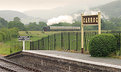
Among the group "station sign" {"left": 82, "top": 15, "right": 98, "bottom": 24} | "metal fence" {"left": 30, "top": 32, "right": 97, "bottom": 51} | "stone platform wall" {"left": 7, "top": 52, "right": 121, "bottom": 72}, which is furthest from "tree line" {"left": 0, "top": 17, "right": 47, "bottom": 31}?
"station sign" {"left": 82, "top": 15, "right": 98, "bottom": 24}

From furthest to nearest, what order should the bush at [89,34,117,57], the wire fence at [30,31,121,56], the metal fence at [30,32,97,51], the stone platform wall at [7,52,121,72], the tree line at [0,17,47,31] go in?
the tree line at [0,17,47,31] → the metal fence at [30,32,97,51] → the wire fence at [30,31,121,56] → the bush at [89,34,117,57] → the stone platform wall at [7,52,121,72]

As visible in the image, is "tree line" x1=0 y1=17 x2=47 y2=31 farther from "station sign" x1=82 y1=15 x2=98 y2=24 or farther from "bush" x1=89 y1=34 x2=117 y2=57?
"bush" x1=89 y1=34 x2=117 y2=57

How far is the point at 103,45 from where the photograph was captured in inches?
538

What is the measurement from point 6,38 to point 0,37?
3.11m

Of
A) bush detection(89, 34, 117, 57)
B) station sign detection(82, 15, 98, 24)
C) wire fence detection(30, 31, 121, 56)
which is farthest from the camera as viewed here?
wire fence detection(30, 31, 121, 56)

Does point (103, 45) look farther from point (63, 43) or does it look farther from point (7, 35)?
point (7, 35)

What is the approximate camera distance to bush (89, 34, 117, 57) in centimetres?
1369

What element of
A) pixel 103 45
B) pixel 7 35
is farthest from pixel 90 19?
pixel 7 35

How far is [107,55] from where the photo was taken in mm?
14352

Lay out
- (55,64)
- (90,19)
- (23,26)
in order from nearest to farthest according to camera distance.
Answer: (55,64)
(90,19)
(23,26)

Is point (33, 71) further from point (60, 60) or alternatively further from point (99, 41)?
point (99, 41)

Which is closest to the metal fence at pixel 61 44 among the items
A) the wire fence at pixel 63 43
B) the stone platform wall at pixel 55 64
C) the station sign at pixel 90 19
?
the wire fence at pixel 63 43

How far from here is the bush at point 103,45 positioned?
13.7 m

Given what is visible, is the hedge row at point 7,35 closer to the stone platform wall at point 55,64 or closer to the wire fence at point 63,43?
the wire fence at point 63,43
